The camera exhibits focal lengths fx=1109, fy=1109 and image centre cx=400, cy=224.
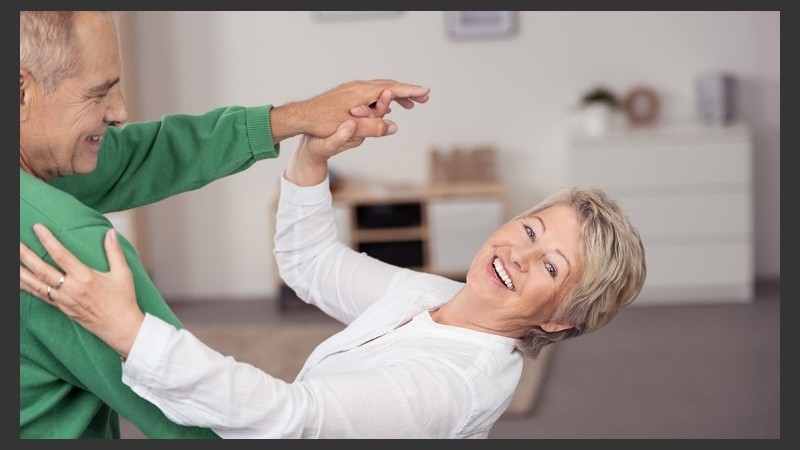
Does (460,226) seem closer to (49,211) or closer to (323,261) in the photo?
(323,261)

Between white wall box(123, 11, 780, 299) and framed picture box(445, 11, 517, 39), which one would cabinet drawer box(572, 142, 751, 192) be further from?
framed picture box(445, 11, 517, 39)

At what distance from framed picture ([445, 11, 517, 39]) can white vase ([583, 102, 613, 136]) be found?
582mm

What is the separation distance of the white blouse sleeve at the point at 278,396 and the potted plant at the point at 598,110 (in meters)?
4.19

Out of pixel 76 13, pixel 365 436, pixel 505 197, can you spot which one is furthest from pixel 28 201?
pixel 505 197

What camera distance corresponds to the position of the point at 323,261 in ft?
6.89

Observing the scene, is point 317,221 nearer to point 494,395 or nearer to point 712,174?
point 494,395

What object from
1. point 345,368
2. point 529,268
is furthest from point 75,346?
point 529,268

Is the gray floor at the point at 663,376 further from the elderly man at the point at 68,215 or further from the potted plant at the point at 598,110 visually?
the elderly man at the point at 68,215

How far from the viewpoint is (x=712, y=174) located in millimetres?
5539

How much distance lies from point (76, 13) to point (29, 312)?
39cm

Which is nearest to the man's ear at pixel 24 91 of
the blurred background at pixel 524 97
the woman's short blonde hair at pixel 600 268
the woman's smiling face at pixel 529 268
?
the woman's smiling face at pixel 529 268

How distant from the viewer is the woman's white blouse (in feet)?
4.66

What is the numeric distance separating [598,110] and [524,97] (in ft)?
1.39

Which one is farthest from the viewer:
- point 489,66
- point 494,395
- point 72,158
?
point 489,66
